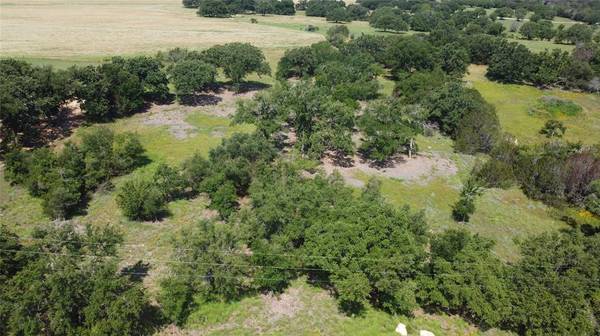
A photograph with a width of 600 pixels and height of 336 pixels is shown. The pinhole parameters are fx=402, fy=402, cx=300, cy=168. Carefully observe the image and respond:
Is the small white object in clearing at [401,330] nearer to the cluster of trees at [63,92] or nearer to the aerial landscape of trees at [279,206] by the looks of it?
the aerial landscape of trees at [279,206]

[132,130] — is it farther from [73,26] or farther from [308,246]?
[73,26]

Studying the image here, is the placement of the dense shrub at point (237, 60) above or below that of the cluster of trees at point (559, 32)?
below

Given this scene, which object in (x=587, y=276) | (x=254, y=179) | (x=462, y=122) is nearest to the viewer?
(x=587, y=276)

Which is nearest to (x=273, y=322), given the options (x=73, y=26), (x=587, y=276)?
(x=587, y=276)

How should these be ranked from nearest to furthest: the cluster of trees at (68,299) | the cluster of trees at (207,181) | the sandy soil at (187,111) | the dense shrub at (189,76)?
the cluster of trees at (68,299), the cluster of trees at (207,181), the sandy soil at (187,111), the dense shrub at (189,76)

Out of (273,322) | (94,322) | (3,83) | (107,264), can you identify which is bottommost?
(273,322)

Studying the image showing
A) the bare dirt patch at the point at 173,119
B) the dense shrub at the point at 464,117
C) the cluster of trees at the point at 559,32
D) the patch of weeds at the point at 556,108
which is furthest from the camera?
the cluster of trees at the point at 559,32

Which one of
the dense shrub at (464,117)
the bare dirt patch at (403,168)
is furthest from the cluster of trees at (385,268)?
the dense shrub at (464,117)

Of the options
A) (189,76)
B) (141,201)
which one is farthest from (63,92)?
(141,201)
